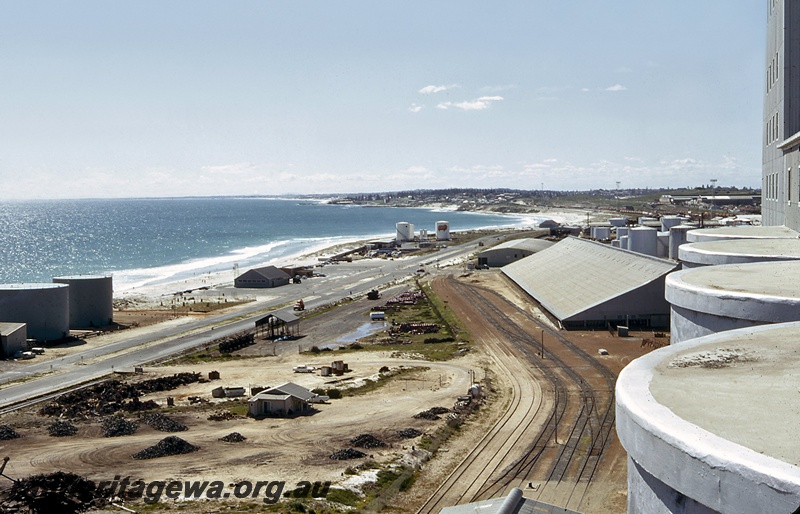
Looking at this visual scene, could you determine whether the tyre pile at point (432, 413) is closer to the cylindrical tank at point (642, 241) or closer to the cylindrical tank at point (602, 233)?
the cylindrical tank at point (642, 241)

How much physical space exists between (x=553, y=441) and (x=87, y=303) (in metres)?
59.5

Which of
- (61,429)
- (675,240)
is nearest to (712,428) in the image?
(61,429)

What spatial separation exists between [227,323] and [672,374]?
65.9 meters

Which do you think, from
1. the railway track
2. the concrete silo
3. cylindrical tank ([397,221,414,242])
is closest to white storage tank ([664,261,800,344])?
the concrete silo

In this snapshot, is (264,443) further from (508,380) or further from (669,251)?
(669,251)

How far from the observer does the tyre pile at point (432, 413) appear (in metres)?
38.1

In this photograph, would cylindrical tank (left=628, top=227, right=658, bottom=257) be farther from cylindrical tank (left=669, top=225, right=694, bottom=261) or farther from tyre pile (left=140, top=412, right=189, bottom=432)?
tyre pile (left=140, top=412, right=189, bottom=432)

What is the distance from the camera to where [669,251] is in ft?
287

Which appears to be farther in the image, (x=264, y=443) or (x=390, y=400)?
(x=390, y=400)

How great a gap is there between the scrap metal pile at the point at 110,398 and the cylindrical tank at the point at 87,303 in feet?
99.0

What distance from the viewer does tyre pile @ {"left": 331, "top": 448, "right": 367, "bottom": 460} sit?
31.8 meters

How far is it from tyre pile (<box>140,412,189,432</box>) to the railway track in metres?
15.3

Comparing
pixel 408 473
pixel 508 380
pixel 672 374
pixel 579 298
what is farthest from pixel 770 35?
pixel 672 374

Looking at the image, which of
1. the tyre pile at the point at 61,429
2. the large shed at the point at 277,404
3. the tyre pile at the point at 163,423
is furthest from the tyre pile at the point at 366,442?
the tyre pile at the point at 61,429
